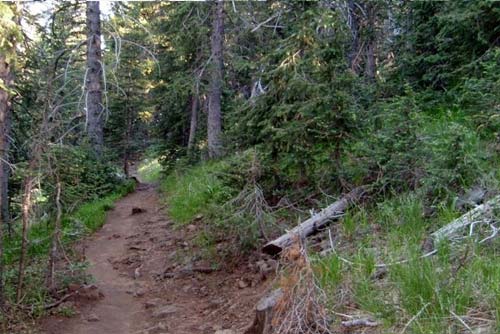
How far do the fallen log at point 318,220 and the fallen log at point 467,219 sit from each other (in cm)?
175

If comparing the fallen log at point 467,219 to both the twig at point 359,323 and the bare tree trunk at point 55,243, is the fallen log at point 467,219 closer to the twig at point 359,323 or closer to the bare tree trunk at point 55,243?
the twig at point 359,323

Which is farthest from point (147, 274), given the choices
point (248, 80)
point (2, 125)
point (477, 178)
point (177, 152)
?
point (248, 80)

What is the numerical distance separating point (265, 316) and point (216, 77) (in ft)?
40.9

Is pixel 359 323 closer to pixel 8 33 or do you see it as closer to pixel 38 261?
pixel 8 33

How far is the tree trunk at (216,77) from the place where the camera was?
1559cm

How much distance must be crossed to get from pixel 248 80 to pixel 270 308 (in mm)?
17110

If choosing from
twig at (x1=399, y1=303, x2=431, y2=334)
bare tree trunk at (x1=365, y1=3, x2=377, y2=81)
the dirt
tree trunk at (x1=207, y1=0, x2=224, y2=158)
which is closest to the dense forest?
twig at (x1=399, y1=303, x2=431, y2=334)

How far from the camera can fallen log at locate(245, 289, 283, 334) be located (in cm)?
421

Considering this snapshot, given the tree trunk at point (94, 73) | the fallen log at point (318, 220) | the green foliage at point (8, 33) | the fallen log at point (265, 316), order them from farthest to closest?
the tree trunk at point (94, 73) < the fallen log at point (318, 220) < the green foliage at point (8, 33) < the fallen log at point (265, 316)

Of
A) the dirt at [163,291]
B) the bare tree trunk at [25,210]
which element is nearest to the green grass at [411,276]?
the dirt at [163,291]

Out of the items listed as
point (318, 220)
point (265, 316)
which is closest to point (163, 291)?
point (318, 220)

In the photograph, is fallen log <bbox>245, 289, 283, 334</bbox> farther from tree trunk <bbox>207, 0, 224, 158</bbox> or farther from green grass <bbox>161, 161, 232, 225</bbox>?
tree trunk <bbox>207, 0, 224, 158</bbox>

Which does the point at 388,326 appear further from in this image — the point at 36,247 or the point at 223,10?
the point at 223,10

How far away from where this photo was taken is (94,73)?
52.3 ft
